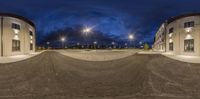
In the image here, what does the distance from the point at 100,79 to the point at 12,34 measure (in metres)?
23.0

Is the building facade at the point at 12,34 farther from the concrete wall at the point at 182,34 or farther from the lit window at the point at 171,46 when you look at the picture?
the lit window at the point at 171,46

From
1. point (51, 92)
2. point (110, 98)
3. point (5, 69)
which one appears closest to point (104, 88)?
point (110, 98)

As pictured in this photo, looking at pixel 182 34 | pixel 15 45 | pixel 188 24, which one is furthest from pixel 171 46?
pixel 15 45

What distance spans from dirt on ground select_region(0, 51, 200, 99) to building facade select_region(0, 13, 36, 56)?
1769cm

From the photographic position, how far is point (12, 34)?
25.9m

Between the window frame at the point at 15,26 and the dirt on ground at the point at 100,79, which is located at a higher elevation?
the window frame at the point at 15,26

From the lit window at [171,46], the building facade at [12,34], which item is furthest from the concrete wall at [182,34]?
the building facade at [12,34]

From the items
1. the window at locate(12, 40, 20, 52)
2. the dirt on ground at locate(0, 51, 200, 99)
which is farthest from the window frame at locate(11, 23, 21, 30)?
the dirt on ground at locate(0, 51, 200, 99)

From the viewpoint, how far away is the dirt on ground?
21.5ft

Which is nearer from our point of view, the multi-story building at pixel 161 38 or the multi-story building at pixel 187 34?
the multi-story building at pixel 187 34

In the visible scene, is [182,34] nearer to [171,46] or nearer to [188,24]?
[188,24]

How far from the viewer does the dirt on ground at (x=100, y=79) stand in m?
6.54

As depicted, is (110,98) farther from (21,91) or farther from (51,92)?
(21,91)

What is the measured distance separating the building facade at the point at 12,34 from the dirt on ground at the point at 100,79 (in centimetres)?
1769
